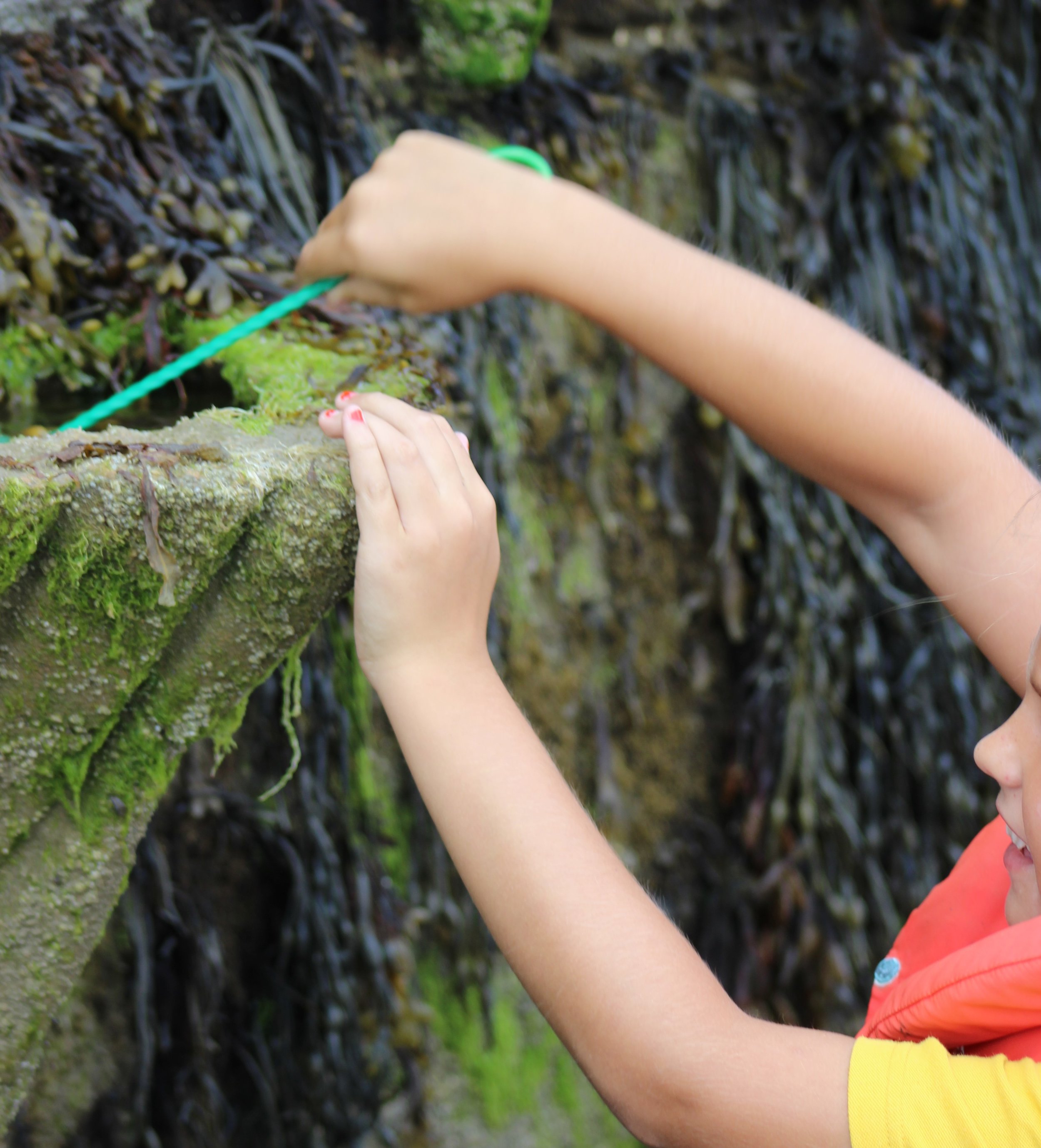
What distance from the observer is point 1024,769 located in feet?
2.72

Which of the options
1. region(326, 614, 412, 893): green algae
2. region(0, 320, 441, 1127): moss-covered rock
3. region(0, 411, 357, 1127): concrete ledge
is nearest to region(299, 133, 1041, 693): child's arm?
region(0, 320, 441, 1127): moss-covered rock

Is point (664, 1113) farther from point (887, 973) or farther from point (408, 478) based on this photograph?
point (408, 478)

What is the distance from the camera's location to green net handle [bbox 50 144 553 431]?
1.00 metres

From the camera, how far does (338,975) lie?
66.8 inches

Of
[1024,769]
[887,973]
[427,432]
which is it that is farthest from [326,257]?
[887,973]

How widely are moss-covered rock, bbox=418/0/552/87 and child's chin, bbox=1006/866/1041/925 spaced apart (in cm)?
158

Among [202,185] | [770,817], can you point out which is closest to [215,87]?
[202,185]

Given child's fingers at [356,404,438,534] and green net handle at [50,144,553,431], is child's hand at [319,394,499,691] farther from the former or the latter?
green net handle at [50,144,553,431]

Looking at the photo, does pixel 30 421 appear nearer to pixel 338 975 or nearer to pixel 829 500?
pixel 338 975

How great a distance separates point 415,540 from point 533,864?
0.27m

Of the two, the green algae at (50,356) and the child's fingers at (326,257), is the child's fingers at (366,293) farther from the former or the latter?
the green algae at (50,356)

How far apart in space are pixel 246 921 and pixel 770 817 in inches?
43.7

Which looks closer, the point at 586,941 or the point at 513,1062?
the point at 586,941

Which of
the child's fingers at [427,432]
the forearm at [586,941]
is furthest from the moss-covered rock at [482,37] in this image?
the forearm at [586,941]
